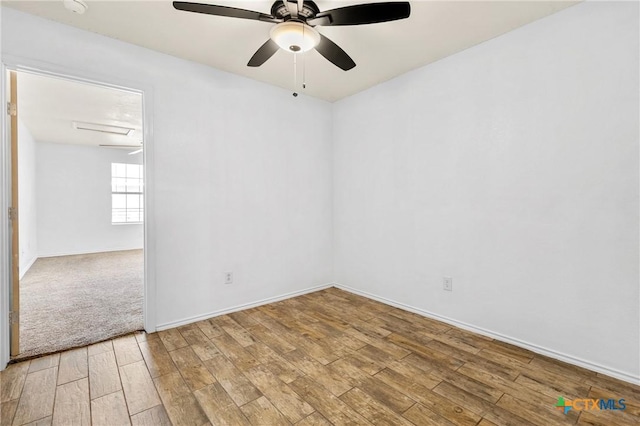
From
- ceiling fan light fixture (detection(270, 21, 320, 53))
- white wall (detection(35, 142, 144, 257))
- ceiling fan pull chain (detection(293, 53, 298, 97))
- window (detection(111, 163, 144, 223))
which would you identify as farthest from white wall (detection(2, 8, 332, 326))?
white wall (detection(35, 142, 144, 257))

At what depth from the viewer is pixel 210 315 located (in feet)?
9.84

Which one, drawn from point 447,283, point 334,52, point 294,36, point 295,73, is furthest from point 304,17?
point 447,283

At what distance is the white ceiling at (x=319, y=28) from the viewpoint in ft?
6.77

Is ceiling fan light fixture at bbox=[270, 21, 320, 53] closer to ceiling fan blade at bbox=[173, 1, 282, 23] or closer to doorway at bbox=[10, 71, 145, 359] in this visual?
ceiling fan blade at bbox=[173, 1, 282, 23]

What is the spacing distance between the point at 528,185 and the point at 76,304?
4.78m

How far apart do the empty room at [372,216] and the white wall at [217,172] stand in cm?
2

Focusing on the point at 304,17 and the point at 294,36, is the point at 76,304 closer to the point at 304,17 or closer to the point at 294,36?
the point at 294,36

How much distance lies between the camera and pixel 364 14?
1.70 meters

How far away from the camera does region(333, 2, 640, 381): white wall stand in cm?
193

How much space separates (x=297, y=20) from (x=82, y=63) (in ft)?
5.99

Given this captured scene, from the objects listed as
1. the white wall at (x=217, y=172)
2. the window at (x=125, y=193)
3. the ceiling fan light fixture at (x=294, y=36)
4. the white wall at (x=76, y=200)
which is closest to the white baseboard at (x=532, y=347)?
the white wall at (x=217, y=172)

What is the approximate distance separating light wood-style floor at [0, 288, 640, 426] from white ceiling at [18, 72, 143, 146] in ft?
7.69

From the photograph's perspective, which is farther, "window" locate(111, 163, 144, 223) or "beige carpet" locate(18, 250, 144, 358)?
"window" locate(111, 163, 144, 223)

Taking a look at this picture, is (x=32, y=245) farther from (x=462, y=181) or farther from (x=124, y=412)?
(x=462, y=181)
